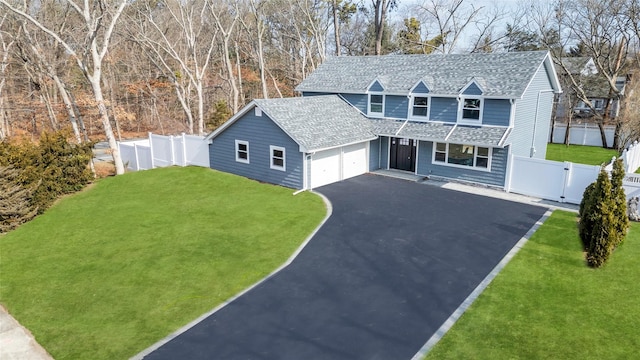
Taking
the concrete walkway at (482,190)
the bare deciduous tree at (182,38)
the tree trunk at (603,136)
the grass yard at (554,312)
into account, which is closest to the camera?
the grass yard at (554,312)

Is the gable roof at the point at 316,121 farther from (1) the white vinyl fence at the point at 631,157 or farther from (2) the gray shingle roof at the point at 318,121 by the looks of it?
(1) the white vinyl fence at the point at 631,157

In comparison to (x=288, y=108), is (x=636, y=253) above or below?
below

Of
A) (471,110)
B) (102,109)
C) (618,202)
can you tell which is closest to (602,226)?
(618,202)

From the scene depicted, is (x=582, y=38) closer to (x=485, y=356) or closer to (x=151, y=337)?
(x=485, y=356)

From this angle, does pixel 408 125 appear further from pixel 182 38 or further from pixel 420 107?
pixel 182 38

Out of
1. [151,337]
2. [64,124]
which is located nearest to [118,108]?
[64,124]

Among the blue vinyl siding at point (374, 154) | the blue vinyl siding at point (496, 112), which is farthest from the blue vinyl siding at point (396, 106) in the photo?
the blue vinyl siding at point (496, 112)
